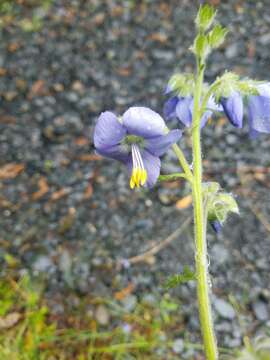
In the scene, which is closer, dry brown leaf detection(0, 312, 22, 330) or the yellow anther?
the yellow anther

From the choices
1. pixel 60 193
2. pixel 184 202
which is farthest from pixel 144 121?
pixel 60 193

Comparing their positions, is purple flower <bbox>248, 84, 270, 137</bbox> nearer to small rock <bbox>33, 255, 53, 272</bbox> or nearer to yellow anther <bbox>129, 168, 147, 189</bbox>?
yellow anther <bbox>129, 168, 147, 189</bbox>

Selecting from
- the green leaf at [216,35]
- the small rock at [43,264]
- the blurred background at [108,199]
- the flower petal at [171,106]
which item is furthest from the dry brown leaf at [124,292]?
the green leaf at [216,35]

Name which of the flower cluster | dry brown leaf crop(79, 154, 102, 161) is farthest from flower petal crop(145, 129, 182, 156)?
dry brown leaf crop(79, 154, 102, 161)

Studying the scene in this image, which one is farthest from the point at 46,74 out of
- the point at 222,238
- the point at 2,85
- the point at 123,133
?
the point at 123,133

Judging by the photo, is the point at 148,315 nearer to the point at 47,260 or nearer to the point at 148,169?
the point at 47,260
